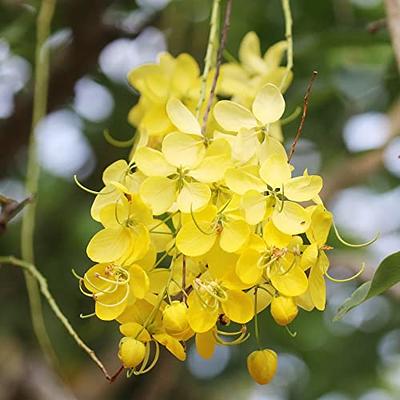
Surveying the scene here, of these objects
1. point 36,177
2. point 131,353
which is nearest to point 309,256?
point 131,353

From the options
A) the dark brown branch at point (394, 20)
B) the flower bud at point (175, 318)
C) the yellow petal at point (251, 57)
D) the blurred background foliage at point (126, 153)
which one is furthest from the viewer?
the blurred background foliage at point (126, 153)

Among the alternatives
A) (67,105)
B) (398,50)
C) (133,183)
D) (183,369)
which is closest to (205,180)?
(133,183)

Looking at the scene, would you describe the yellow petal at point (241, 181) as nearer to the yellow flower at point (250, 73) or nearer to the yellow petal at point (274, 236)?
the yellow petal at point (274, 236)

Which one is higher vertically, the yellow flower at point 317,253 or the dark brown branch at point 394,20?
the dark brown branch at point 394,20

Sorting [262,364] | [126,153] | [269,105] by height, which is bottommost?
[126,153]

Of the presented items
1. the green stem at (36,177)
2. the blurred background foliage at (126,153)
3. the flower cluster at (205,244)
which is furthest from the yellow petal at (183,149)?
the blurred background foliage at (126,153)

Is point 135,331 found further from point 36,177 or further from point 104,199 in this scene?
point 36,177
